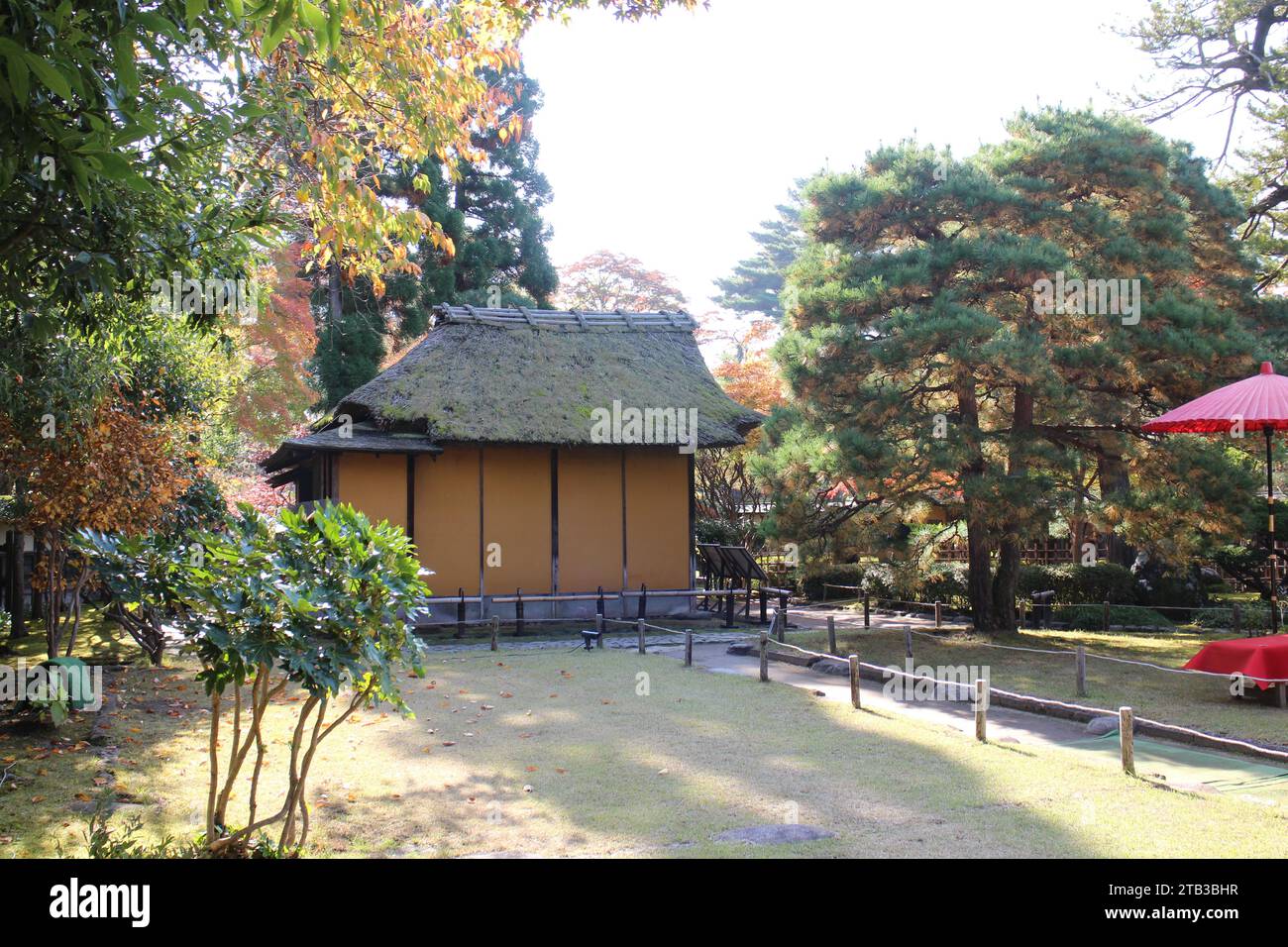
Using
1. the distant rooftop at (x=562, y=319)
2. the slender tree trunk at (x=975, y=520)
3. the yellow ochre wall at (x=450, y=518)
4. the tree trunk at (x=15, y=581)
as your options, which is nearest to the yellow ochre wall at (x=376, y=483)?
the yellow ochre wall at (x=450, y=518)

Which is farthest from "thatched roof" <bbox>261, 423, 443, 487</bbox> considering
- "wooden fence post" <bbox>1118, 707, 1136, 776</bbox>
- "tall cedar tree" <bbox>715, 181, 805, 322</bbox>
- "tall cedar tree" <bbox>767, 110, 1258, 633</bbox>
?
"tall cedar tree" <bbox>715, 181, 805, 322</bbox>

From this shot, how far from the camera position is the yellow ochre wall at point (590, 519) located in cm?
1568

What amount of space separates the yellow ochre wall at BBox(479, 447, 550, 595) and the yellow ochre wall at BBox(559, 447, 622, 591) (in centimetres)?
31

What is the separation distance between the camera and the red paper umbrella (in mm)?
9555

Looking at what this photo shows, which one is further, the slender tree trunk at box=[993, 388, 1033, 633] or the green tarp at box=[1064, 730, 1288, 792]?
the slender tree trunk at box=[993, 388, 1033, 633]

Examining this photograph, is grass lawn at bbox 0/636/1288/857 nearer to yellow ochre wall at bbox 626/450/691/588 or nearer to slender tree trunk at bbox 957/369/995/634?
slender tree trunk at bbox 957/369/995/634

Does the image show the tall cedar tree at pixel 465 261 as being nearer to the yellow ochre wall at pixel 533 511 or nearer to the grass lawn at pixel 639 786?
the yellow ochre wall at pixel 533 511

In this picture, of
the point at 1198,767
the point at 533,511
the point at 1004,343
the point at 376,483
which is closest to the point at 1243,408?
the point at 1004,343

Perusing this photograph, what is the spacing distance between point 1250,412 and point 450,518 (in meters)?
10.8
